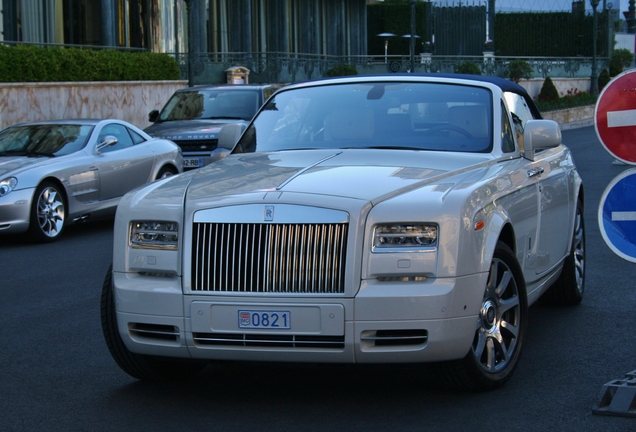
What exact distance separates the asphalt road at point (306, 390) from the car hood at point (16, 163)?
5.05 metres

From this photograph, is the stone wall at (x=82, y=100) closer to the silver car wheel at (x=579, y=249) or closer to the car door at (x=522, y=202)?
the silver car wheel at (x=579, y=249)

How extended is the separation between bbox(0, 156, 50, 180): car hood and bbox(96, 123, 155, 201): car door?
933 mm

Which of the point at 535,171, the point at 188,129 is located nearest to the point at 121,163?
the point at 188,129

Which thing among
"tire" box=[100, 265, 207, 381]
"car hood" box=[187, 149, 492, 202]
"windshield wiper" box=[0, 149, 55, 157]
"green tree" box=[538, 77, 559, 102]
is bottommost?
"green tree" box=[538, 77, 559, 102]

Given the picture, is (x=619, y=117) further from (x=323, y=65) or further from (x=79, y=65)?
(x=323, y=65)

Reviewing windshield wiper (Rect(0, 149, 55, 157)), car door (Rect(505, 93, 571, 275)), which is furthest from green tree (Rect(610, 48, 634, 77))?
car door (Rect(505, 93, 571, 275))

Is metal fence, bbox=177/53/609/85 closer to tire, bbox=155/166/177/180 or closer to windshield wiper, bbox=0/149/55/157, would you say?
tire, bbox=155/166/177/180

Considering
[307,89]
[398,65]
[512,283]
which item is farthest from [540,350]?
[398,65]

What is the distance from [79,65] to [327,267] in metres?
22.8

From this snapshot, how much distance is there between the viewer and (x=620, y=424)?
521 centimetres

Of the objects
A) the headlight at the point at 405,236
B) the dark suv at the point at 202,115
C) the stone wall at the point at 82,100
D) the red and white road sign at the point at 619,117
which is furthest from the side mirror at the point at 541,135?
the stone wall at the point at 82,100

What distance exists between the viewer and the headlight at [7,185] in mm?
12906

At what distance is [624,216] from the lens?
6062 mm

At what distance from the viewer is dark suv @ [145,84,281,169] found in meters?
18.6
